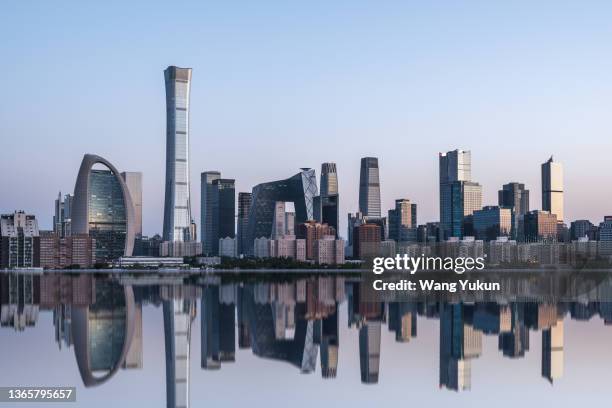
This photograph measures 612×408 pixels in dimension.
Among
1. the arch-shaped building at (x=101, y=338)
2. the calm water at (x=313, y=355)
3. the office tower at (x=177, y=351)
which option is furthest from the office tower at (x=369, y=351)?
the arch-shaped building at (x=101, y=338)

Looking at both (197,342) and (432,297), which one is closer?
(197,342)

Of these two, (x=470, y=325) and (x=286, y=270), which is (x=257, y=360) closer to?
(x=470, y=325)

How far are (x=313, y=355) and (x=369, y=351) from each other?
2568 mm

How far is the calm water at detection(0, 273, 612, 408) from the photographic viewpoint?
82.5 ft

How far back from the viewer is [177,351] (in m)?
33.9

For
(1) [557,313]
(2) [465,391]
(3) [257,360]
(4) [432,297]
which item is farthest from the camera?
(4) [432,297]

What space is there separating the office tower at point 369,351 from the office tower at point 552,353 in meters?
5.96

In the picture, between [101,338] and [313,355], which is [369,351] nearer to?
[313,355]

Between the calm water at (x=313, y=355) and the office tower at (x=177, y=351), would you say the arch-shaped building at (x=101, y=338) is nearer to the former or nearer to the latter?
the calm water at (x=313, y=355)

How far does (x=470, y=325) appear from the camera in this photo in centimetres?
4262

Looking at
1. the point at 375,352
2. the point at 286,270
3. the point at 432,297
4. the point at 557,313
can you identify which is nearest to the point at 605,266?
the point at 286,270

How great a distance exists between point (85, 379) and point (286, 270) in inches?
6401

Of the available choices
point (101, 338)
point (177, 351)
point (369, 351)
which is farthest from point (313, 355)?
point (101, 338)

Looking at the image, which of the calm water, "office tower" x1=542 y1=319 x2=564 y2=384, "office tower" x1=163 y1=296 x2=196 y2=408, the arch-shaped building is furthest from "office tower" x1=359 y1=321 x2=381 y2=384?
the arch-shaped building
